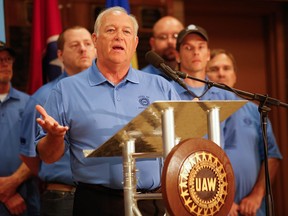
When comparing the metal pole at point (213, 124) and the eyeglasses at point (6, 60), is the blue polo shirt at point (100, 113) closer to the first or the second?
the metal pole at point (213, 124)

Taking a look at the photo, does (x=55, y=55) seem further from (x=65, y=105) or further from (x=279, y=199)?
(x=279, y=199)

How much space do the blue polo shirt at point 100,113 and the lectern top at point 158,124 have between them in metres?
0.21

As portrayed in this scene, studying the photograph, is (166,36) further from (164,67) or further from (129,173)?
(129,173)

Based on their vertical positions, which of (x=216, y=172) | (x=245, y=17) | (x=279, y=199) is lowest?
(x=279, y=199)

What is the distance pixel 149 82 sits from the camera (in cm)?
284

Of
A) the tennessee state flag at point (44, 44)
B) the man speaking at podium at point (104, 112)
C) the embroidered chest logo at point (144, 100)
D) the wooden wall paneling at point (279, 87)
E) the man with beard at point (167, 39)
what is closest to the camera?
the man speaking at podium at point (104, 112)

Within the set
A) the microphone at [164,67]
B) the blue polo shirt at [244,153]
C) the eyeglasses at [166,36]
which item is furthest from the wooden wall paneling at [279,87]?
the microphone at [164,67]

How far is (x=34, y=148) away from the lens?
3.76m

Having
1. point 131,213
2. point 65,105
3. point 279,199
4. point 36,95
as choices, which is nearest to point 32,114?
point 36,95

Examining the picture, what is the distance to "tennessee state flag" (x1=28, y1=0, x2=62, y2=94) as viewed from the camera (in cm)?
441

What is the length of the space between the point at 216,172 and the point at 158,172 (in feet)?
1.89

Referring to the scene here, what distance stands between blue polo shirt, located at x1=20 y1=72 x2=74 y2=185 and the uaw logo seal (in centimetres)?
163

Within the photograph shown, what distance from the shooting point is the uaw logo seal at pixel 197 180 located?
2.01m

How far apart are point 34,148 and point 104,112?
1243 mm
